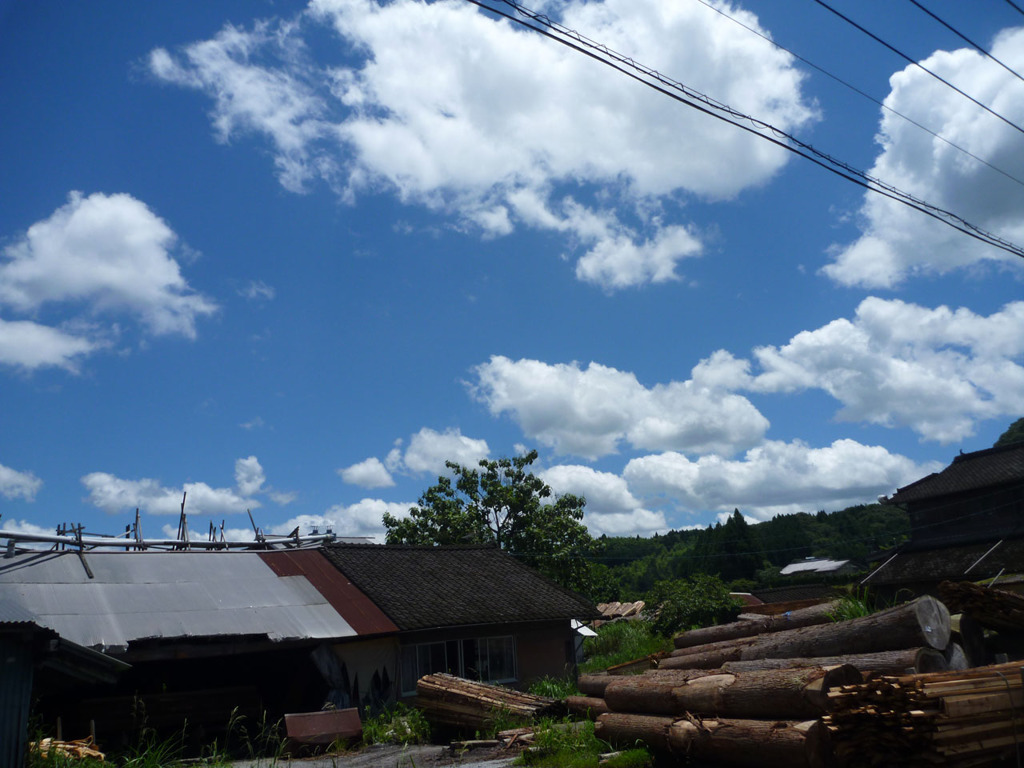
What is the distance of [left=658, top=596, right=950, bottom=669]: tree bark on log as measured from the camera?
363 inches

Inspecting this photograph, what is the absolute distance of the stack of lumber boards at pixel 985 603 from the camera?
10.3 metres

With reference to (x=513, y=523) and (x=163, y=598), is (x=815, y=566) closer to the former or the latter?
(x=513, y=523)

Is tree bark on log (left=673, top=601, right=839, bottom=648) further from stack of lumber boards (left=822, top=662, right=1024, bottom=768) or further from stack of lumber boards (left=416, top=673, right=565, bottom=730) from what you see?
stack of lumber boards (left=822, top=662, right=1024, bottom=768)

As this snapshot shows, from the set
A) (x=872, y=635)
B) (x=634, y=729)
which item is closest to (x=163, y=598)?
(x=634, y=729)

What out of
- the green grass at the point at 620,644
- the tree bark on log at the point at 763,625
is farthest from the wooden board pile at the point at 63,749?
the green grass at the point at 620,644

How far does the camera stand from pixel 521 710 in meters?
13.8

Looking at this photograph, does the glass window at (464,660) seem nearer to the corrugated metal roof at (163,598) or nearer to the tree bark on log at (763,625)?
the corrugated metal roof at (163,598)

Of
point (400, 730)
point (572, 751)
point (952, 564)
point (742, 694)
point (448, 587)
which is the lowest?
point (400, 730)

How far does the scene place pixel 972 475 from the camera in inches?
1391

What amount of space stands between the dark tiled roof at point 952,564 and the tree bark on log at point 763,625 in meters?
13.5

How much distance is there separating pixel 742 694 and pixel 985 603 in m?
4.10

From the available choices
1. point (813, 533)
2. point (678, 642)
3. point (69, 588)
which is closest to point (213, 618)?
point (69, 588)

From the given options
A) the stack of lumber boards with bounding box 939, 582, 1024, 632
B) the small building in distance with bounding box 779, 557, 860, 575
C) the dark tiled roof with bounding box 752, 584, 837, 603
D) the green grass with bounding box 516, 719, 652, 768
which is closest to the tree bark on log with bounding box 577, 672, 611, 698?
the green grass with bounding box 516, 719, 652, 768

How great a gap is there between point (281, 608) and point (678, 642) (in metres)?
8.99
